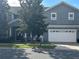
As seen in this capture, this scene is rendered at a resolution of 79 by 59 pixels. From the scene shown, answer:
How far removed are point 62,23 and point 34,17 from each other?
39.8ft

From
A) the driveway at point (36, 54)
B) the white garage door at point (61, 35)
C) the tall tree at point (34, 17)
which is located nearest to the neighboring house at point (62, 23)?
the white garage door at point (61, 35)

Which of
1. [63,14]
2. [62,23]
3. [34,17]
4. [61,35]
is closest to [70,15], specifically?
[63,14]

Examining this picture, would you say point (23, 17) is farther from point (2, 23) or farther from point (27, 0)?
point (2, 23)

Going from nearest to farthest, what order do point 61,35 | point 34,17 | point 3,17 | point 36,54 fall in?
point 36,54 → point 34,17 → point 3,17 → point 61,35

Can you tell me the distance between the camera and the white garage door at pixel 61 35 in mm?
43875

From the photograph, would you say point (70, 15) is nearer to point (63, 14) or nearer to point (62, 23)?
point (63, 14)

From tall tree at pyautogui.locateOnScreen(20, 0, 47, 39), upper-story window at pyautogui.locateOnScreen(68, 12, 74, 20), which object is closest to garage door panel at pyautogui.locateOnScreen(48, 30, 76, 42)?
upper-story window at pyautogui.locateOnScreen(68, 12, 74, 20)

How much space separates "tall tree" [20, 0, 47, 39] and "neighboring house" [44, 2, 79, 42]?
8.88 metres

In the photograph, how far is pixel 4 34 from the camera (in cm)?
4134

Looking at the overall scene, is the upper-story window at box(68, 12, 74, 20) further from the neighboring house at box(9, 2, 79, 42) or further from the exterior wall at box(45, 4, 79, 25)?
the exterior wall at box(45, 4, 79, 25)

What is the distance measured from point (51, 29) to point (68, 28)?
9.88 ft

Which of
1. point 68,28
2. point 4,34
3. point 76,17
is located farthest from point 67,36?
point 4,34

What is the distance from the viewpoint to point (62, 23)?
45438 mm

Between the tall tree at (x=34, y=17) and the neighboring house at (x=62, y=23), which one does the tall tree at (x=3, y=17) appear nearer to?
the neighboring house at (x=62, y=23)
